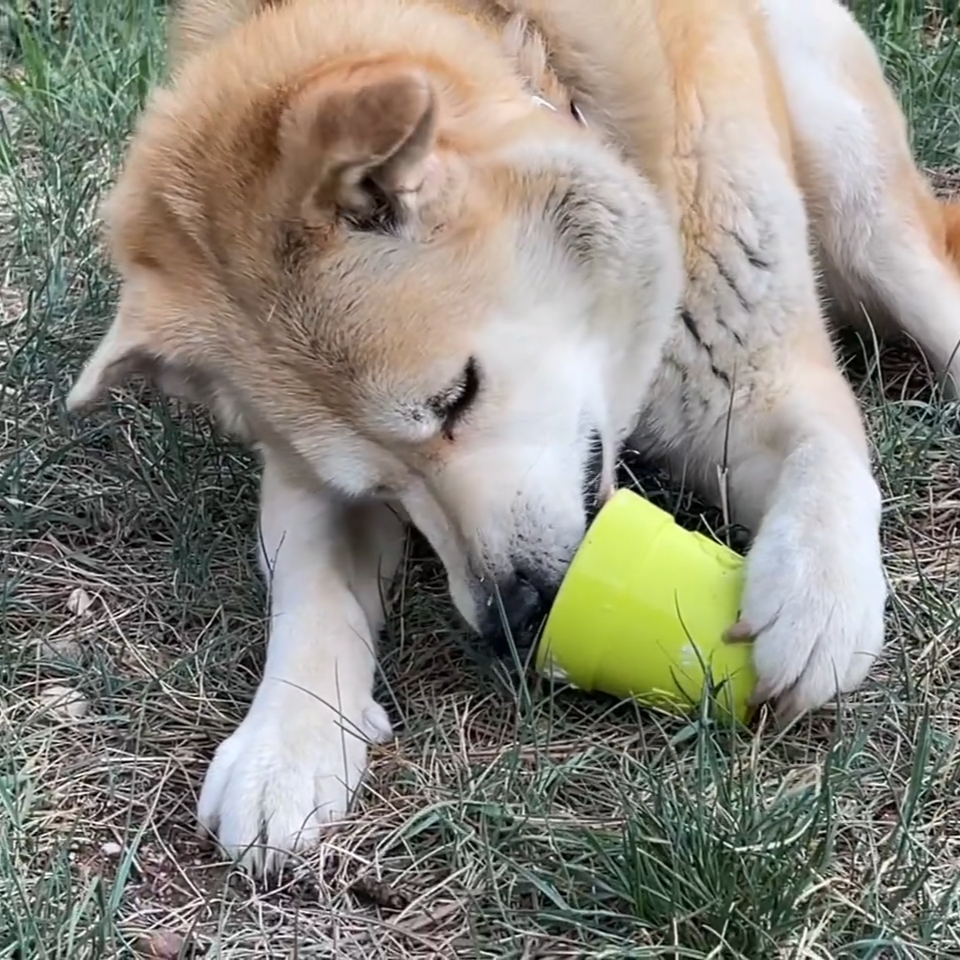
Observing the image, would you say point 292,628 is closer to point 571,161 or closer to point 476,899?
point 476,899

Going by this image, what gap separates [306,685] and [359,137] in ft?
2.75

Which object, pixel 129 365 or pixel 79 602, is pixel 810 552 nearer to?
A: pixel 129 365

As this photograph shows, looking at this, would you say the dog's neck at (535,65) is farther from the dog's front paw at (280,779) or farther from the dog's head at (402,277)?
the dog's front paw at (280,779)

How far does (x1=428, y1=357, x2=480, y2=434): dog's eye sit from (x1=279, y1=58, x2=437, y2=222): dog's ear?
267 millimetres

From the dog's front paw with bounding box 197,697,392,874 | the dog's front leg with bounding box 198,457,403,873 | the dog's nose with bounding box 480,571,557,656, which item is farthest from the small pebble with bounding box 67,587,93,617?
the dog's nose with bounding box 480,571,557,656

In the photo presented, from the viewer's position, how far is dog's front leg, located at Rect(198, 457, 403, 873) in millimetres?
1946

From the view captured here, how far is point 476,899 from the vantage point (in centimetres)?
180

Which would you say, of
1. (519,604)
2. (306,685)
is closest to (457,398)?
(519,604)

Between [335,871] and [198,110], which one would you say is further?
[198,110]

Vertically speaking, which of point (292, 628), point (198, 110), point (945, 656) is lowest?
point (292, 628)

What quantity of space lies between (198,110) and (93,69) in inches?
87.4

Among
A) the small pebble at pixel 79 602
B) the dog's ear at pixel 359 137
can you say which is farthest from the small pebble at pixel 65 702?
the dog's ear at pixel 359 137

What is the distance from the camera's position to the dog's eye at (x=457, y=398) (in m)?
2.04

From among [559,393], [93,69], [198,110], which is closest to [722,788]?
[559,393]
